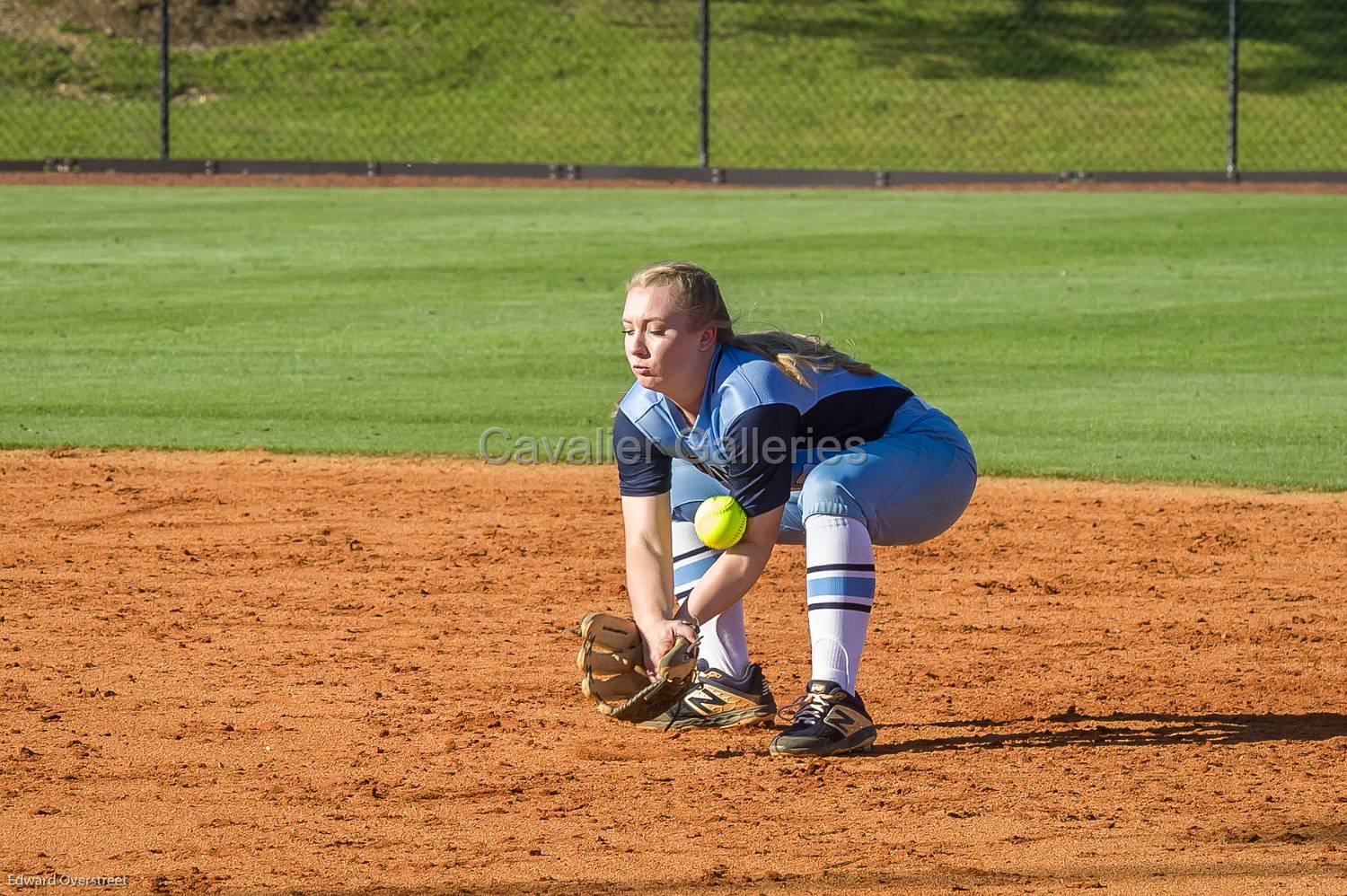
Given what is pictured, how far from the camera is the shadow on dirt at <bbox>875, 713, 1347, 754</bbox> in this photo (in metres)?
4.51

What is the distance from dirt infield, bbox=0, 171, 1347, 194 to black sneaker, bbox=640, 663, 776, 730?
16780 millimetres

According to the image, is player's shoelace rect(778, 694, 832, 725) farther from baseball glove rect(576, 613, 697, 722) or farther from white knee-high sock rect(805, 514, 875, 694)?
baseball glove rect(576, 613, 697, 722)

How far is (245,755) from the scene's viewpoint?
439 centimetres

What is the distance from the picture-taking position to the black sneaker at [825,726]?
4.31 meters

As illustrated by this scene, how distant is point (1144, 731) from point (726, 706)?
1.10m

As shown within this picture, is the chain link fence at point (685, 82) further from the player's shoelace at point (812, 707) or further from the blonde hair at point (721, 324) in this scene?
the player's shoelace at point (812, 707)

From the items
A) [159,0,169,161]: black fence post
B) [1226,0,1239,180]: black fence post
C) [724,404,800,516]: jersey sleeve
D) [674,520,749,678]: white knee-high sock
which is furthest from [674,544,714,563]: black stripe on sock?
[159,0,169,161]: black fence post

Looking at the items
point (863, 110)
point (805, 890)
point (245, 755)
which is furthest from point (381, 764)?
point (863, 110)

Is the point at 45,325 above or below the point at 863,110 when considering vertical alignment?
below

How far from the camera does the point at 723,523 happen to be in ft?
13.4

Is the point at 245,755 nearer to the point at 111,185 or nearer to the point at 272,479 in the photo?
the point at 272,479

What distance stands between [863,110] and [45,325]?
1871 cm

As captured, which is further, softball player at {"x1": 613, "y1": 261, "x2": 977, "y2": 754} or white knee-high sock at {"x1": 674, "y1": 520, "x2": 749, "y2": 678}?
white knee-high sock at {"x1": 674, "y1": 520, "x2": 749, "y2": 678}

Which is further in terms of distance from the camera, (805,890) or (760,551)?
(760,551)
